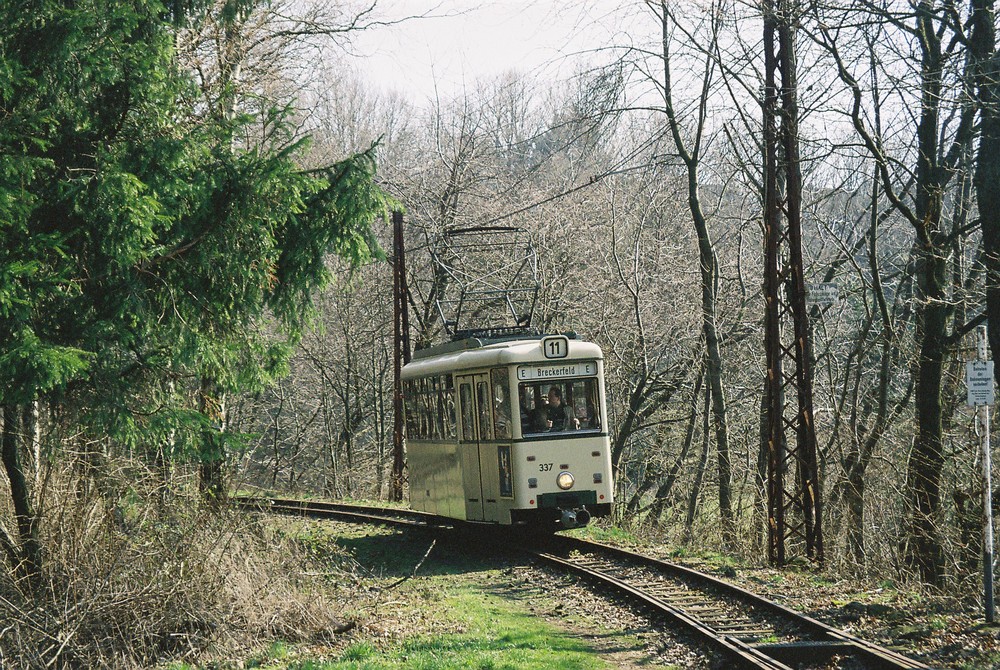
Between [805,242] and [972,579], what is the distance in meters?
17.5

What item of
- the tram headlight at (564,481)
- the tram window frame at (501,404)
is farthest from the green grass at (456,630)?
the tram window frame at (501,404)

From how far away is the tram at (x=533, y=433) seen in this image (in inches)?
580

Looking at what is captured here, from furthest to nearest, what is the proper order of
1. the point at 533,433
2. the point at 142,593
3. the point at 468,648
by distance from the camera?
1. the point at 533,433
2. the point at 468,648
3. the point at 142,593

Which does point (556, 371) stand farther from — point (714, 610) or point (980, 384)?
point (980, 384)

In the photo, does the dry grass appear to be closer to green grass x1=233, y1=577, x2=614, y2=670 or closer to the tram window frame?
green grass x1=233, y1=577, x2=614, y2=670

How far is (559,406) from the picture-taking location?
15.1 meters

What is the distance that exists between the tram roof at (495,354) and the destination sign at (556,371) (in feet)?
0.32

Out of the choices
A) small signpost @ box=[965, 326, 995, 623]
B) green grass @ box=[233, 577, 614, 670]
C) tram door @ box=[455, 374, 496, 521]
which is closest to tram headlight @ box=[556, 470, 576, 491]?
tram door @ box=[455, 374, 496, 521]

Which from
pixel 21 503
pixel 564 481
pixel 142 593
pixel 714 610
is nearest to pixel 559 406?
pixel 564 481

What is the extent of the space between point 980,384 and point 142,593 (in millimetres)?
7867

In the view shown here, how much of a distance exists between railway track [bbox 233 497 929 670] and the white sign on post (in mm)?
2599

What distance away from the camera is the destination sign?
48.6ft

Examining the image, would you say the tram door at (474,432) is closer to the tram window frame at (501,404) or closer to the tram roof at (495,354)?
the tram window frame at (501,404)

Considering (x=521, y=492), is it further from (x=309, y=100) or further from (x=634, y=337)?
(x=309, y=100)
